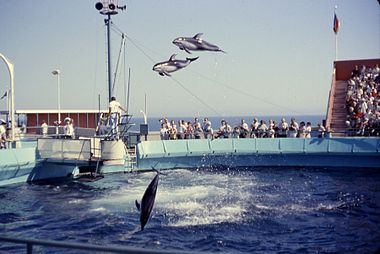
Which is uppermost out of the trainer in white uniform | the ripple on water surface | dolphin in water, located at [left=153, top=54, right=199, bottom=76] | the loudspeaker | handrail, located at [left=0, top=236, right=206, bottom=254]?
the loudspeaker

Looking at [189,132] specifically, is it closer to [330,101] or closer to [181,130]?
[181,130]

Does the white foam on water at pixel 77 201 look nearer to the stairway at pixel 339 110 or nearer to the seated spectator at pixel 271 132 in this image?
the seated spectator at pixel 271 132

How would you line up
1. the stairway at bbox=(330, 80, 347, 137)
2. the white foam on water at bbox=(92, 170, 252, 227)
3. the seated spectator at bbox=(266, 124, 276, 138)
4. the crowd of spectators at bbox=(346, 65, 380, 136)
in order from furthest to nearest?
the stairway at bbox=(330, 80, 347, 137) → the seated spectator at bbox=(266, 124, 276, 138) → the crowd of spectators at bbox=(346, 65, 380, 136) → the white foam on water at bbox=(92, 170, 252, 227)

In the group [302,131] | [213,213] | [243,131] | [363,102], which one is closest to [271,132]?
[243,131]

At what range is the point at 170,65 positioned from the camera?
12469 millimetres

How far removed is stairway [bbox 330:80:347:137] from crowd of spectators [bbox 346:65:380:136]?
1.56 ft

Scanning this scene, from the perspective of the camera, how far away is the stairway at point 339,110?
93.1ft

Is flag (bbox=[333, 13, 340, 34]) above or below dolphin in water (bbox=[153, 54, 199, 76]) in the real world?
above

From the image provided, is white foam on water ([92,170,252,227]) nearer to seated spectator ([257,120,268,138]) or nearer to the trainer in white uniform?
the trainer in white uniform

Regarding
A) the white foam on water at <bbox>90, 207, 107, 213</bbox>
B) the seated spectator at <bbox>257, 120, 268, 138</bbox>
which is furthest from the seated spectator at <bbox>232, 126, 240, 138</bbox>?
the white foam on water at <bbox>90, 207, 107, 213</bbox>

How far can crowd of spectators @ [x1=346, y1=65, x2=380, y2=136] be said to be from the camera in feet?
83.3

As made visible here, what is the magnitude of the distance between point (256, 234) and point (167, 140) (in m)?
13.2

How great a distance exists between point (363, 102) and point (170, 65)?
18747 mm

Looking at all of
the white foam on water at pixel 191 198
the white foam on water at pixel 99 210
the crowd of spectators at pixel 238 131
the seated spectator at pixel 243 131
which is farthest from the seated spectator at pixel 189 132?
the white foam on water at pixel 99 210
